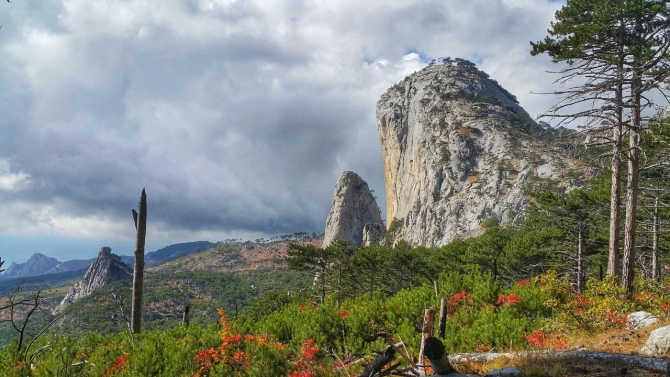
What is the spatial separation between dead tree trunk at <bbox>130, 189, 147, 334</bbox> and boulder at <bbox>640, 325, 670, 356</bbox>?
12742 mm

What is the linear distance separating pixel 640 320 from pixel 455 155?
87.3 metres

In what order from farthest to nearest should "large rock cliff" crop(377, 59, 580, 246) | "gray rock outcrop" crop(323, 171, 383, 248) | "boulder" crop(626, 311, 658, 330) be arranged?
"gray rock outcrop" crop(323, 171, 383, 248) < "large rock cliff" crop(377, 59, 580, 246) < "boulder" crop(626, 311, 658, 330)

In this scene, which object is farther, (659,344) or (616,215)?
(616,215)

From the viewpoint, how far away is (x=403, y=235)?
321 ft

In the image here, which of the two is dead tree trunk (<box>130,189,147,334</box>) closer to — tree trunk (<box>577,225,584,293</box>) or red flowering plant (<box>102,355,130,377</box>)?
red flowering plant (<box>102,355,130,377</box>)

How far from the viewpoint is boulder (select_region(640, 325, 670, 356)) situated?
638cm

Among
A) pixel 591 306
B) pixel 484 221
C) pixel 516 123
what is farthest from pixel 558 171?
pixel 591 306

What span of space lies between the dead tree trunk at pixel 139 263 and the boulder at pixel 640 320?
535 inches

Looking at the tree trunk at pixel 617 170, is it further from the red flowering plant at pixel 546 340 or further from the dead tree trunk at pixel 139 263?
the dead tree trunk at pixel 139 263

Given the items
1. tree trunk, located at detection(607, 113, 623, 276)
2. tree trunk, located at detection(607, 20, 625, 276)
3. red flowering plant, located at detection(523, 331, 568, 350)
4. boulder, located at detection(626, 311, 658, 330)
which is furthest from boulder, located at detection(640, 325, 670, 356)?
tree trunk, located at detection(607, 113, 623, 276)

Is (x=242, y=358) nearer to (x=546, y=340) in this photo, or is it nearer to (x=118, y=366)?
(x=118, y=366)

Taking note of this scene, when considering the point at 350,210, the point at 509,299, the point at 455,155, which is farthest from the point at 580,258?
the point at 350,210

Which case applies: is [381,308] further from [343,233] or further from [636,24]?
[343,233]

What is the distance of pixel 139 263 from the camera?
12.5 metres
